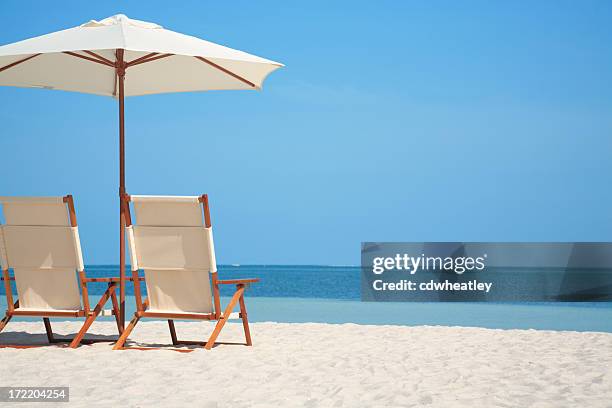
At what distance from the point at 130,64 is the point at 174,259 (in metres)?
1.54

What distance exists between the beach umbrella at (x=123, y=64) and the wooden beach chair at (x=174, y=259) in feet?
0.83

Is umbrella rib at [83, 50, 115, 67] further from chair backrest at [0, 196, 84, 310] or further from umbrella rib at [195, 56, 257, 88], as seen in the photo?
chair backrest at [0, 196, 84, 310]

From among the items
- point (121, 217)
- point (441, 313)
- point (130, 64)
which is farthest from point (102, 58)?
point (441, 313)

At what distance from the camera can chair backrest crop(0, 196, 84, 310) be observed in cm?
494

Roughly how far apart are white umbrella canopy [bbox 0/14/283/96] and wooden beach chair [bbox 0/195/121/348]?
3.08 feet

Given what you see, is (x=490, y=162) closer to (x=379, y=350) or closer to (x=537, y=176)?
(x=537, y=176)

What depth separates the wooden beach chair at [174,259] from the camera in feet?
15.9

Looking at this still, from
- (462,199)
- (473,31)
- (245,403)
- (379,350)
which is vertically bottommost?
(462,199)

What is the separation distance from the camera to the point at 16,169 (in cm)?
3027

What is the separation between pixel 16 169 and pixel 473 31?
76.6ft

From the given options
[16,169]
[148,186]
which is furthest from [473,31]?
[16,169]

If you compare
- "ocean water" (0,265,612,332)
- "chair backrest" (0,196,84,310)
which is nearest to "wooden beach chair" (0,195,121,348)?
"chair backrest" (0,196,84,310)

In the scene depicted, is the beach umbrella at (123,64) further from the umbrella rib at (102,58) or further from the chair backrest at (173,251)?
the chair backrest at (173,251)

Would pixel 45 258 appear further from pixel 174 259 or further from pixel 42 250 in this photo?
pixel 174 259
